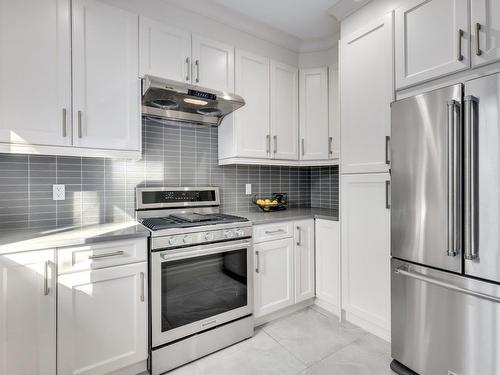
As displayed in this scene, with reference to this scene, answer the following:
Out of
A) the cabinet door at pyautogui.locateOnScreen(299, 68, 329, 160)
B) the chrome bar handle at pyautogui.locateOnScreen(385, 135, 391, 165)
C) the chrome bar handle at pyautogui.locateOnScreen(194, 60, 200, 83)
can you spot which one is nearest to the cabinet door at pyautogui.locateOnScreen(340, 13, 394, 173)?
the chrome bar handle at pyautogui.locateOnScreen(385, 135, 391, 165)

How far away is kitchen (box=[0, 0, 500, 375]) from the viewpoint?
1402 mm

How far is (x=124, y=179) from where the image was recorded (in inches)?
84.2

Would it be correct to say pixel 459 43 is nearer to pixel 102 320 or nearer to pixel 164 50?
pixel 164 50

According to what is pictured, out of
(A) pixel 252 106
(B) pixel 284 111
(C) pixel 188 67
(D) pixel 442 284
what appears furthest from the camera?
(B) pixel 284 111

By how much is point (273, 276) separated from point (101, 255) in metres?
1.36

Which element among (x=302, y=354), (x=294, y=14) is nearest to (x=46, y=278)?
(x=302, y=354)

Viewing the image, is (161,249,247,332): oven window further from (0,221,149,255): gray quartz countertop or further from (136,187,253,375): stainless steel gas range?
(0,221,149,255): gray quartz countertop

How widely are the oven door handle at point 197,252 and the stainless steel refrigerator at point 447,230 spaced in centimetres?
108

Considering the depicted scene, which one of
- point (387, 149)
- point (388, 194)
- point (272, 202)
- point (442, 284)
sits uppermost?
point (387, 149)

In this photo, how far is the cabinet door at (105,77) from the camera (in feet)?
5.56

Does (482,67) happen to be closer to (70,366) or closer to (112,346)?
(112,346)

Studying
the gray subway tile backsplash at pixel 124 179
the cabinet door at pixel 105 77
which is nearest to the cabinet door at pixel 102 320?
the gray subway tile backsplash at pixel 124 179

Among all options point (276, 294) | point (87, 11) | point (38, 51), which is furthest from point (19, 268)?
point (276, 294)

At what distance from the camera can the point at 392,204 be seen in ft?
5.80
